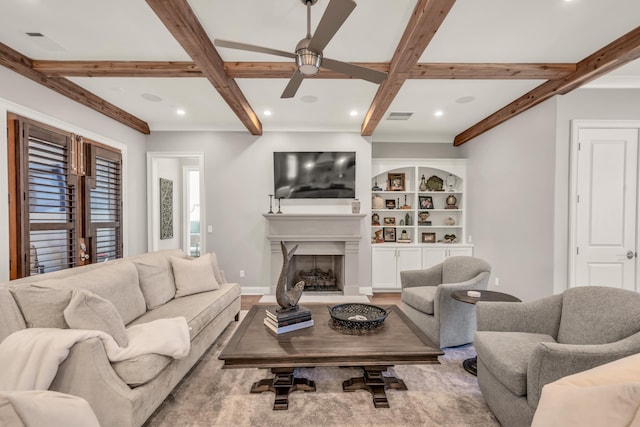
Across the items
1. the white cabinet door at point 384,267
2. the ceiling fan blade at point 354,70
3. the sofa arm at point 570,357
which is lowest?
the white cabinet door at point 384,267

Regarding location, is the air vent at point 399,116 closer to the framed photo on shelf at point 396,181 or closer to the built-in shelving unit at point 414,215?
the built-in shelving unit at point 414,215

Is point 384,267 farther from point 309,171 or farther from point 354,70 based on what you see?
point 354,70

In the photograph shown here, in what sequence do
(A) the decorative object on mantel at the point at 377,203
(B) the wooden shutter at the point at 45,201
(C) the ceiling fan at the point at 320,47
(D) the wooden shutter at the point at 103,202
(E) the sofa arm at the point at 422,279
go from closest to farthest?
(C) the ceiling fan at the point at 320,47
(B) the wooden shutter at the point at 45,201
(E) the sofa arm at the point at 422,279
(D) the wooden shutter at the point at 103,202
(A) the decorative object on mantel at the point at 377,203

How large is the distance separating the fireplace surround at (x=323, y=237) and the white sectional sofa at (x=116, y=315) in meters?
2.05

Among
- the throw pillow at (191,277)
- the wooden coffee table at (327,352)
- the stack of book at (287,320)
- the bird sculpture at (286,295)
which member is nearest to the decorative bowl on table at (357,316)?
the wooden coffee table at (327,352)

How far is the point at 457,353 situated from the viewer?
2.82 m

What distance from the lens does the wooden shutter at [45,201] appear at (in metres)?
2.88

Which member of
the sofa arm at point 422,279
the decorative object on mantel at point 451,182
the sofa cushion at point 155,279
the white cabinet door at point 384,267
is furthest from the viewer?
the decorative object on mantel at point 451,182

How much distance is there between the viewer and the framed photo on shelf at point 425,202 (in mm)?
5549

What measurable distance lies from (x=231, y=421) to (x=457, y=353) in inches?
81.6

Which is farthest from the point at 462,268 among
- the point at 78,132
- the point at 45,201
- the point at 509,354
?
the point at 78,132

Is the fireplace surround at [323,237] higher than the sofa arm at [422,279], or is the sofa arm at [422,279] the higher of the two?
the fireplace surround at [323,237]

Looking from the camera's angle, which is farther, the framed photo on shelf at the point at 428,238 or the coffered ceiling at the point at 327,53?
the framed photo on shelf at the point at 428,238

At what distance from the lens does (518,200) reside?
3.93 m
